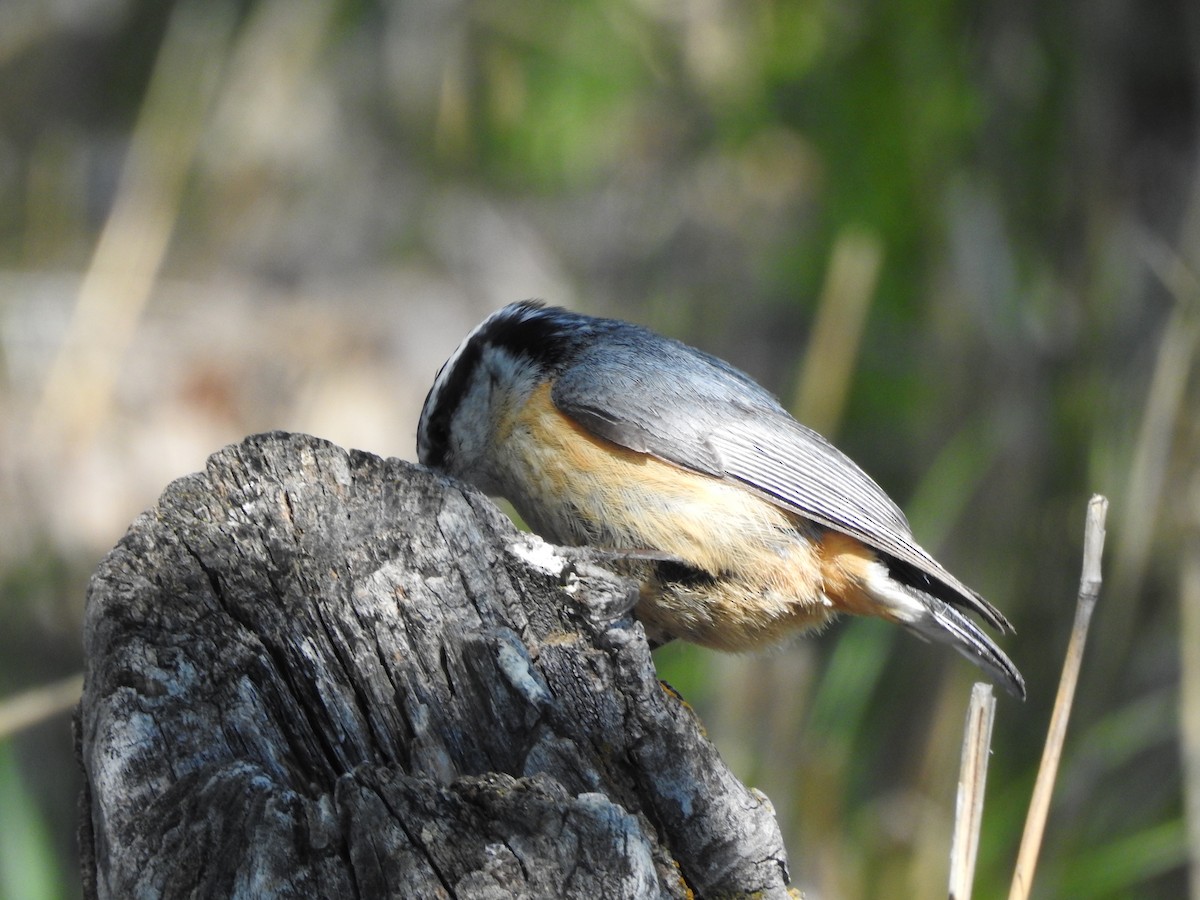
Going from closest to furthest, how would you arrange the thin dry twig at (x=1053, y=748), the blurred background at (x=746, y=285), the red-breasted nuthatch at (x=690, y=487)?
the thin dry twig at (x=1053, y=748)
the red-breasted nuthatch at (x=690, y=487)
the blurred background at (x=746, y=285)

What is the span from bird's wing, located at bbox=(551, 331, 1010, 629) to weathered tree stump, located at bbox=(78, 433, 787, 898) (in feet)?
2.95

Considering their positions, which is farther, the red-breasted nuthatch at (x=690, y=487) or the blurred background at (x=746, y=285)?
the blurred background at (x=746, y=285)

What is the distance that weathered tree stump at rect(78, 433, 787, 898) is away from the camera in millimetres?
1712

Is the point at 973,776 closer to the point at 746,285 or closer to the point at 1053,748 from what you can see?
the point at 1053,748

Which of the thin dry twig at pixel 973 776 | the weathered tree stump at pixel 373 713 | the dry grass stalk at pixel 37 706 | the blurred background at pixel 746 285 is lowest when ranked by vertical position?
the thin dry twig at pixel 973 776

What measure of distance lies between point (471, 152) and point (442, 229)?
2.21 ft

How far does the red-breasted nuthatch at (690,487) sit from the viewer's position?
9.71ft

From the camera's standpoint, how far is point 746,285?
22.3 ft

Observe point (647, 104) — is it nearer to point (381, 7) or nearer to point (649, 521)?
point (381, 7)

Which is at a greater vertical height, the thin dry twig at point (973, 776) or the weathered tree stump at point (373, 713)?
the weathered tree stump at point (373, 713)

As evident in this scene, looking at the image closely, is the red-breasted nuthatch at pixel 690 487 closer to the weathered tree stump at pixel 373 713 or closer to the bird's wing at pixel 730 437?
Result: the bird's wing at pixel 730 437

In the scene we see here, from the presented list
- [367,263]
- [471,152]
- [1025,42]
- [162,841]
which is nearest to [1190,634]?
[1025,42]

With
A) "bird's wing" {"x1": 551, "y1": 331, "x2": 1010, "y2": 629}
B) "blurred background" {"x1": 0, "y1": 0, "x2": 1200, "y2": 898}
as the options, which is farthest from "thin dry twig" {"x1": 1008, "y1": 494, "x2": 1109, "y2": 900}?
"blurred background" {"x1": 0, "y1": 0, "x2": 1200, "y2": 898}

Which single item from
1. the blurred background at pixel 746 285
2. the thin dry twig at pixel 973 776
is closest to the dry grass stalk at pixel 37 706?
the blurred background at pixel 746 285
